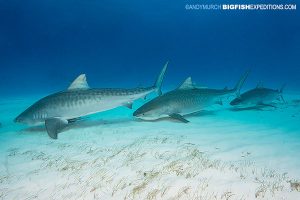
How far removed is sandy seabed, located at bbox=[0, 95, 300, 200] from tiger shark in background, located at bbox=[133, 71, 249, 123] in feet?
1.49

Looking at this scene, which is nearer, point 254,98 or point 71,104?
point 71,104

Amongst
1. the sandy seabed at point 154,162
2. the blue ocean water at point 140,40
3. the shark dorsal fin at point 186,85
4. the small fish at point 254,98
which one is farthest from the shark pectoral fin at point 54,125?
the blue ocean water at point 140,40

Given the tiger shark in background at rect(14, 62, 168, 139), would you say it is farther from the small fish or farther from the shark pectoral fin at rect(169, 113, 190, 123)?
the small fish

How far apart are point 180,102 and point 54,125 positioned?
4237 millimetres

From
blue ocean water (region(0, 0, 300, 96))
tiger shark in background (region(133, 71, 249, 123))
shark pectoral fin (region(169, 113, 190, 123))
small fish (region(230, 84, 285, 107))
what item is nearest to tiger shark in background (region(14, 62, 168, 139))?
tiger shark in background (region(133, 71, 249, 123))

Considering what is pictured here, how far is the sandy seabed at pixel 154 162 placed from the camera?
3990 mm

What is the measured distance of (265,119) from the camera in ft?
31.3

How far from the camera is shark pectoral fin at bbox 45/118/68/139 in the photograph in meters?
7.21

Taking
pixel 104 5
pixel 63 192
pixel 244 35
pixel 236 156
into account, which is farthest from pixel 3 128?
pixel 244 35

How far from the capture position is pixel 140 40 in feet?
394

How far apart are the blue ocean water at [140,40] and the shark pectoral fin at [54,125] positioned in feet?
157

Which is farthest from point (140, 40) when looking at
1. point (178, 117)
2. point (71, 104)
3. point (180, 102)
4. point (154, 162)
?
point (154, 162)

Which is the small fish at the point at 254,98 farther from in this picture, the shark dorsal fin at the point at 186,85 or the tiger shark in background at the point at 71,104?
the tiger shark in background at the point at 71,104

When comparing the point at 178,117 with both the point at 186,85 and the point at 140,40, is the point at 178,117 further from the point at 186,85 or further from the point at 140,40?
the point at 140,40
